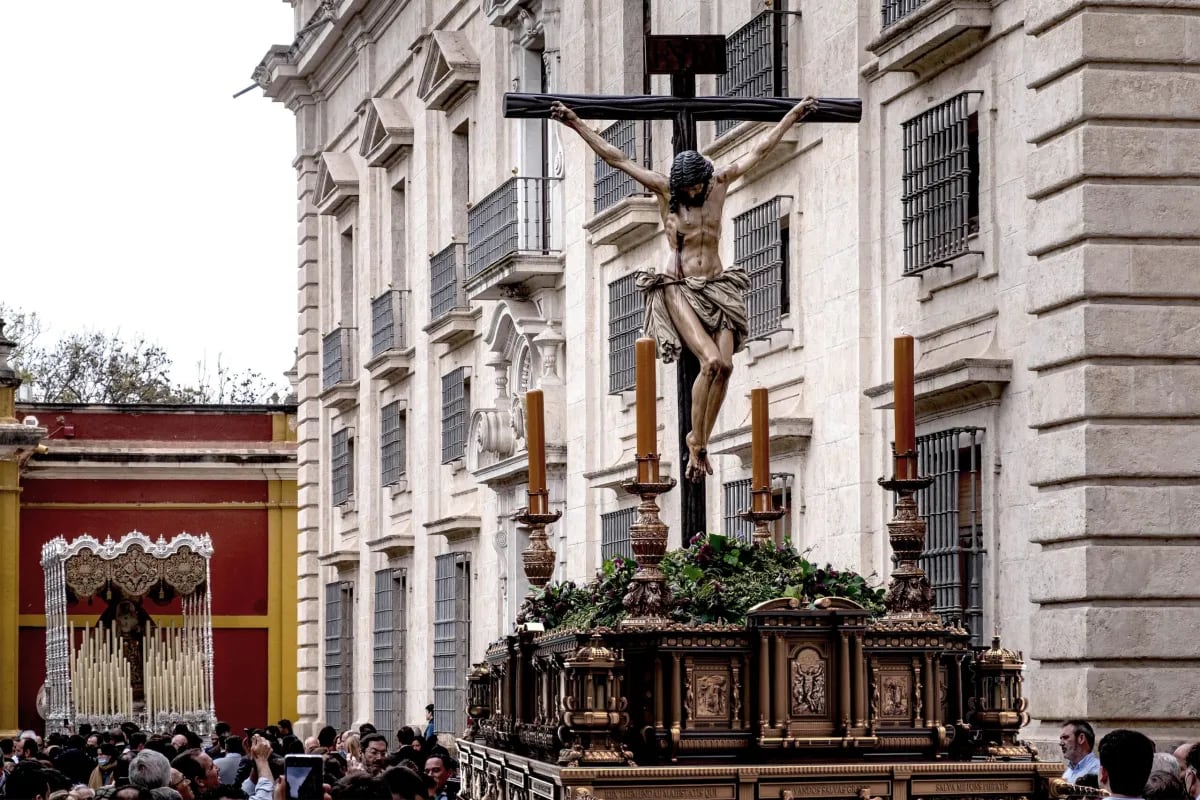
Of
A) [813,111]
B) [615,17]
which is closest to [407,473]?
[615,17]

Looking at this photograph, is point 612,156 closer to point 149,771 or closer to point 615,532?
point 149,771

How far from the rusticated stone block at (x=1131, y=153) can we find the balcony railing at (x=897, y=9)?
7.51 feet

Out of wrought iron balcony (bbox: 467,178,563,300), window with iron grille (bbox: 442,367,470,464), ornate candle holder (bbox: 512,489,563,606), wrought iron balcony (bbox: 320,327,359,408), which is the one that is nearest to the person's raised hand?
ornate candle holder (bbox: 512,489,563,606)

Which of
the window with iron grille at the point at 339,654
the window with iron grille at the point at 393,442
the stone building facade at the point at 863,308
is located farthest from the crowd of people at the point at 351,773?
the window with iron grille at the point at 339,654

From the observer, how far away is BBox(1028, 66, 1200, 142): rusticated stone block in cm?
1225

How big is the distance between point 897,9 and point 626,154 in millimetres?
4935

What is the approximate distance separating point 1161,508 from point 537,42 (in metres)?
11.9

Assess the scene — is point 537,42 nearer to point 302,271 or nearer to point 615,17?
point 615,17

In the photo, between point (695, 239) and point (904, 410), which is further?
point (695, 239)

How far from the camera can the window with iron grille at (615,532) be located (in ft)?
62.3

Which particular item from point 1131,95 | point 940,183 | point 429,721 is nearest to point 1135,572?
point 1131,95

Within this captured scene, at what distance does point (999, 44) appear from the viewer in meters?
13.5

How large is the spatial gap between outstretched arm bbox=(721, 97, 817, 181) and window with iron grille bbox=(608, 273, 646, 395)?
9.72m

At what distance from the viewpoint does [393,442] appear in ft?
91.8
